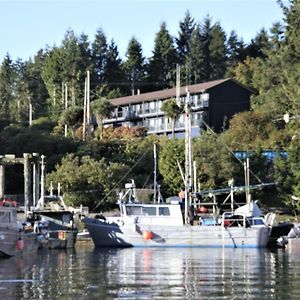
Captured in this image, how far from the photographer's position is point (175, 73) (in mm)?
118312

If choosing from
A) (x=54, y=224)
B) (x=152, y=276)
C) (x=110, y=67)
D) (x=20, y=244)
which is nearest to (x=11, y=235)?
(x=20, y=244)

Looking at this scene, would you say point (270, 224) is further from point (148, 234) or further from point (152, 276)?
point (152, 276)

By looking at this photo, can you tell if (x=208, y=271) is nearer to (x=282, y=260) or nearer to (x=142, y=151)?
(x=282, y=260)

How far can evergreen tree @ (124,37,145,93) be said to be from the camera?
120188 millimetres

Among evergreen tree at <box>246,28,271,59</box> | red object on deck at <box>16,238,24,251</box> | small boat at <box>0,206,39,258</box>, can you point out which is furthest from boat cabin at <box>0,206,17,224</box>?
evergreen tree at <box>246,28,271,59</box>

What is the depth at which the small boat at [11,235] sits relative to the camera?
1532 inches

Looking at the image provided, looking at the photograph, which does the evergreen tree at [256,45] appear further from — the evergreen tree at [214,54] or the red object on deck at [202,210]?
the red object on deck at [202,210]

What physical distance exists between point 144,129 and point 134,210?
37.0m

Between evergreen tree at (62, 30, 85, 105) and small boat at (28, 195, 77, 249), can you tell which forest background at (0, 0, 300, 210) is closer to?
evergreen tree at (62, 30, 85, 105)

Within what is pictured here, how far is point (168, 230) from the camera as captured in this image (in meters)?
56.3

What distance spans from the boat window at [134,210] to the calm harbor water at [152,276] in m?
9.00

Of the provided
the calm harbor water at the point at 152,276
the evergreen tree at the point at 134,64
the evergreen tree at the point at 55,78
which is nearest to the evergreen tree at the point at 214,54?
the evergreen tree at the point at 134,64

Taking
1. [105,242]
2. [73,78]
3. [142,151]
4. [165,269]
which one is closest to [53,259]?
[165,269]

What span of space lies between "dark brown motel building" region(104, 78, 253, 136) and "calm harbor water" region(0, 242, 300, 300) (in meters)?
48.3
